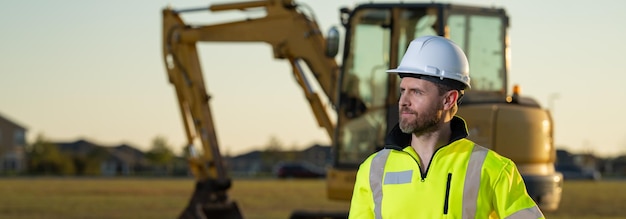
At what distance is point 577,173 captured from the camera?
85.6 meters

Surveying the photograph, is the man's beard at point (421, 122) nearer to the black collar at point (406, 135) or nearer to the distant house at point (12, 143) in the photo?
the black collar at point (406, 135)

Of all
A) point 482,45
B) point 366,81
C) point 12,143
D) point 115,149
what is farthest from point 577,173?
point 115,149

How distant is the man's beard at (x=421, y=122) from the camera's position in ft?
13.4

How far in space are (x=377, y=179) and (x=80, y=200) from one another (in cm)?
3179

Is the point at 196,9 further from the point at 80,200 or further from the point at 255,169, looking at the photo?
the point at 255,169

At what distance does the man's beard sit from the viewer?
4.07m

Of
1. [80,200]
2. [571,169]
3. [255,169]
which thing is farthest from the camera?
[255,169]

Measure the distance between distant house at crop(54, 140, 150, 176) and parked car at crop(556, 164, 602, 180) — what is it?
114 ft

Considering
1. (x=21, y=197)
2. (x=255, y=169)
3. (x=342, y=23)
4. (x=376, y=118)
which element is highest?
(x=342, y=23)

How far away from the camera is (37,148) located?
119 meters

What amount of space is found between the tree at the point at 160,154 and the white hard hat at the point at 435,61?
404ft

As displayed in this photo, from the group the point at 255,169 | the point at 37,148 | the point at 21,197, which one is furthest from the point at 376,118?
the point at 255,169

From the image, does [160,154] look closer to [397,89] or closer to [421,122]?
[397,89]

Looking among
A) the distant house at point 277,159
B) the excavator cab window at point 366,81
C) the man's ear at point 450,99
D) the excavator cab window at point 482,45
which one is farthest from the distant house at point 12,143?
Result: the man's ear at point 450,99
